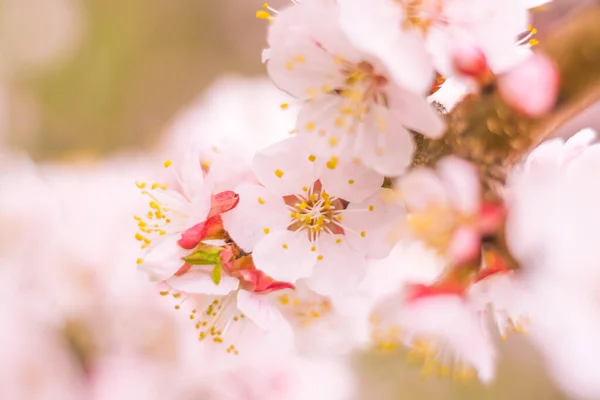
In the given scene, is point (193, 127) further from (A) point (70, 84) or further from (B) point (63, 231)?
(A) point (70, 84)

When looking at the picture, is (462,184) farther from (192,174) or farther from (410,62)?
(192,174)

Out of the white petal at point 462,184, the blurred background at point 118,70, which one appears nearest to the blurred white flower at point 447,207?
the white petal at point 462,184

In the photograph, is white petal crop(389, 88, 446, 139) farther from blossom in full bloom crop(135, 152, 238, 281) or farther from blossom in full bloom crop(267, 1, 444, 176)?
blossom in full bloom crop(135, 152, 238, 281)

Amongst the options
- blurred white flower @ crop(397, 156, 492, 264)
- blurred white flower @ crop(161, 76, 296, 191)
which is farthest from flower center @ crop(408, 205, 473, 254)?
blurred white flower @ crop(161, 76, 296, 191)

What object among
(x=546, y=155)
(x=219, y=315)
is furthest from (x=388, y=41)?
(x=219, y=315)

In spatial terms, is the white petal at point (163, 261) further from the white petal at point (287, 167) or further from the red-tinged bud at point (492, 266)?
the red-tinged bud at point (492, 266)

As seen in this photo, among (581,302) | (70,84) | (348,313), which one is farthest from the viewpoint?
(70,84)

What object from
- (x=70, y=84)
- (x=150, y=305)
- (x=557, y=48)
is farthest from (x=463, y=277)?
(x=70, y=84)
